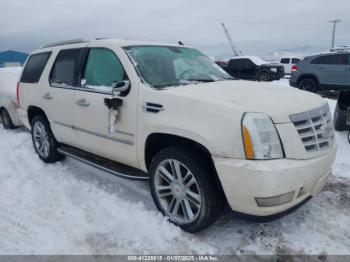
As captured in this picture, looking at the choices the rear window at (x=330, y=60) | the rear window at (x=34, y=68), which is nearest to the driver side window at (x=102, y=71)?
the rear window at (x=34, y=68)

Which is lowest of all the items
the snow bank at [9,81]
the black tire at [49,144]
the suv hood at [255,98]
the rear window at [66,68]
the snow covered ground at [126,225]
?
the snow covered ground at [126,225]

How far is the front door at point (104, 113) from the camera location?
3.36 metres

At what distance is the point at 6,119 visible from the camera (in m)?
7.82

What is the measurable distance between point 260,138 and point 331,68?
12.0m

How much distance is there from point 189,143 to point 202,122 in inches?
13.6

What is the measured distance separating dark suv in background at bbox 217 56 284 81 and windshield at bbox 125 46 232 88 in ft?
50.1

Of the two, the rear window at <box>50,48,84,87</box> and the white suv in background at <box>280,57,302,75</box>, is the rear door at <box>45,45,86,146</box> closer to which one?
the rear window at <box>50,48,84,87</box>

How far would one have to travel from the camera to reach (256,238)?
2955mm

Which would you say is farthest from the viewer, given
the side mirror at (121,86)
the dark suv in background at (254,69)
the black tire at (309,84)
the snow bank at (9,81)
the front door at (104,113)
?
the dark suv in background at (254,69)

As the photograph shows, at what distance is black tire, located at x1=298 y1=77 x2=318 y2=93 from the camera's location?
1321 centimetres

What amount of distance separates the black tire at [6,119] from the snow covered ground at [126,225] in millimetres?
3874

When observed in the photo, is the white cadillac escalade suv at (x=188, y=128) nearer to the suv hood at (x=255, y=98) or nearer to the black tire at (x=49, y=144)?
the suv hood at (x=255, y=98)

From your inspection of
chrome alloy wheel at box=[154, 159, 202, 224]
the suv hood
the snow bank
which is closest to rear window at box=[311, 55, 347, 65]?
the suv hood

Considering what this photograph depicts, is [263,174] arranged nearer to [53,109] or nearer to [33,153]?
[53,109]
